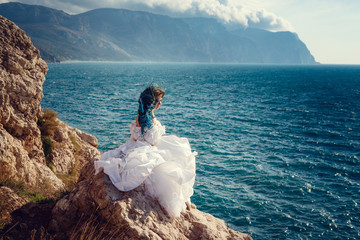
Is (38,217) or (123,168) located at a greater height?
(123,168)

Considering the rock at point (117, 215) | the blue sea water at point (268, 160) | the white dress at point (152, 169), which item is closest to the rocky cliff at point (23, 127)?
the rock at point (117, 215)

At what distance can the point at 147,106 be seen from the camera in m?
6.76

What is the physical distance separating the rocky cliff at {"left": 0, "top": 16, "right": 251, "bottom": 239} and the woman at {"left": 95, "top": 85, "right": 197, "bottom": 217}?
237 millimetres

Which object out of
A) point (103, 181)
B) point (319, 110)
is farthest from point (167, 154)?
point (319, 110)

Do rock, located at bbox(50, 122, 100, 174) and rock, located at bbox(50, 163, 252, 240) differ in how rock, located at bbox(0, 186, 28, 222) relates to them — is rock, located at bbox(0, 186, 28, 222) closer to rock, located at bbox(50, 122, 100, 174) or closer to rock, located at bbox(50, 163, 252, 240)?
rock, located at bbox(50, 163, 252, 240)

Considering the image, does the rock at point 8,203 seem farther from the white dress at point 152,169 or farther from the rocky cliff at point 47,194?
the white dress at point 152,169

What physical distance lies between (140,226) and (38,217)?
8.68 ft

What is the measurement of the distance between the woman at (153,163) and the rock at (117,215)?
19 cm

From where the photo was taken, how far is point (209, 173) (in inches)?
703

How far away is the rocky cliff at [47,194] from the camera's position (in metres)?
5.41

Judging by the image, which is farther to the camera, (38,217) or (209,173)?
(209,173)

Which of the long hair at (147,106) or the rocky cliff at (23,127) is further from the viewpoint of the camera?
the rocky cliff at (23,127)

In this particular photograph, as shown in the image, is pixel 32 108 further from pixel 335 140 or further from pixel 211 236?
pixel 335 140

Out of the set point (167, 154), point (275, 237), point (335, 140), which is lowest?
point (275, 237)
